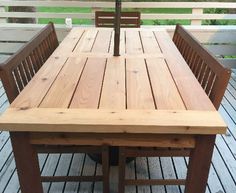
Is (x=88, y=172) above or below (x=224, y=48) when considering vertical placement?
below

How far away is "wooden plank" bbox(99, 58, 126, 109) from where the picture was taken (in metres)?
1.44

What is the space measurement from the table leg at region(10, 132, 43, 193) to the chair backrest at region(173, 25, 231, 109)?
92 centimetres

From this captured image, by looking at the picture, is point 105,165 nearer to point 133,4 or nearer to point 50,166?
point 50,166

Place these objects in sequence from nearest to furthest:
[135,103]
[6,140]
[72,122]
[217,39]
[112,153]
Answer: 1. [72,122]
2. [135,103]
3. [112,153]
4. [6,140]
5. [217,39]

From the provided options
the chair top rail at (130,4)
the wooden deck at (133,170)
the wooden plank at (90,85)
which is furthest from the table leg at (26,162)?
the chair top rail at (130,4)

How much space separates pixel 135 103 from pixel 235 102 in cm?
217

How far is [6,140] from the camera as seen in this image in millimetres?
2514

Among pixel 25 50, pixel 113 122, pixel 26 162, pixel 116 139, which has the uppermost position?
pixel 25 50

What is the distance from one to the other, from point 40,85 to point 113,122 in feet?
1.79

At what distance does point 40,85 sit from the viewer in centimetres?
162

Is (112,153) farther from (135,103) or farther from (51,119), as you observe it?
(51,119)

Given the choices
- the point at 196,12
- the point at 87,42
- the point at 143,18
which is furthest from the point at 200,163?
the point at 196,12

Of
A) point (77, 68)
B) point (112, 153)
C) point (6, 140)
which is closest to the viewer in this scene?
point (77, 68)

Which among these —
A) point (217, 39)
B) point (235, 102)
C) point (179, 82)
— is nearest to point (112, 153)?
point (179, 82)
